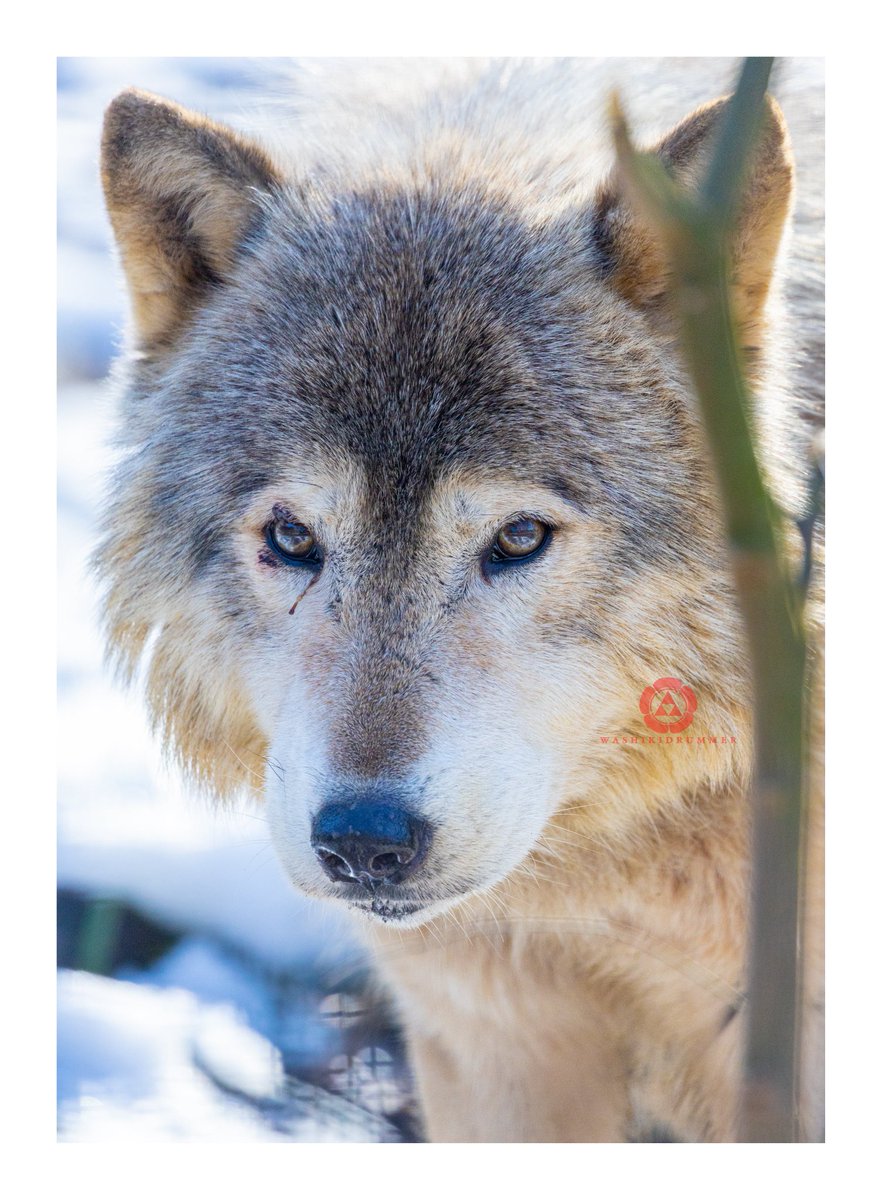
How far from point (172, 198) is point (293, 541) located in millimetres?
687

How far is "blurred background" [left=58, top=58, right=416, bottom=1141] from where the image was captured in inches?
91.7

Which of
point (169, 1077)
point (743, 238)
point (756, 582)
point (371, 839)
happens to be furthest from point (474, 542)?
point (169, 1077)

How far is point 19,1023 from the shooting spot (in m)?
2.30

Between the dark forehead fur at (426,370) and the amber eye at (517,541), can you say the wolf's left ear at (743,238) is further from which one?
the amber eye at (517,541)

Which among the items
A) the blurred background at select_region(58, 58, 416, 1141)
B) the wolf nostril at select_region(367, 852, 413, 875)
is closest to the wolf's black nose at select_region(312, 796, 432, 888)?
the wolf nostril at select_region(367, 852, 413, 875)

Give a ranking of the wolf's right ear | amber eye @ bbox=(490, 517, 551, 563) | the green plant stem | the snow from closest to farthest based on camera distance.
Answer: the green plant stem → amber eye @ bbox=(490, 517, 551, 563) → the wolf's right ear → the snow

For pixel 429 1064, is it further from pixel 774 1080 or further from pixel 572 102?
pixel 572 102

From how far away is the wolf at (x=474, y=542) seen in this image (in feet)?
6.09

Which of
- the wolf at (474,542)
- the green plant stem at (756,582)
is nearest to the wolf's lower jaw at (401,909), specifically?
the wolf at (474,542)

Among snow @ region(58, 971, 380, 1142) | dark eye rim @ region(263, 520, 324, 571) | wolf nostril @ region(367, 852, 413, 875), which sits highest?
dark eye rim @ region(263, 520, 324, 571)

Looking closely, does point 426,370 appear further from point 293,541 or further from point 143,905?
point 143,905

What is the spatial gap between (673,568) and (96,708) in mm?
1121

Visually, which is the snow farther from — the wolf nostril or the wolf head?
the wolf nostril

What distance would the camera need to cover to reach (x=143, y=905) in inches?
92.2
